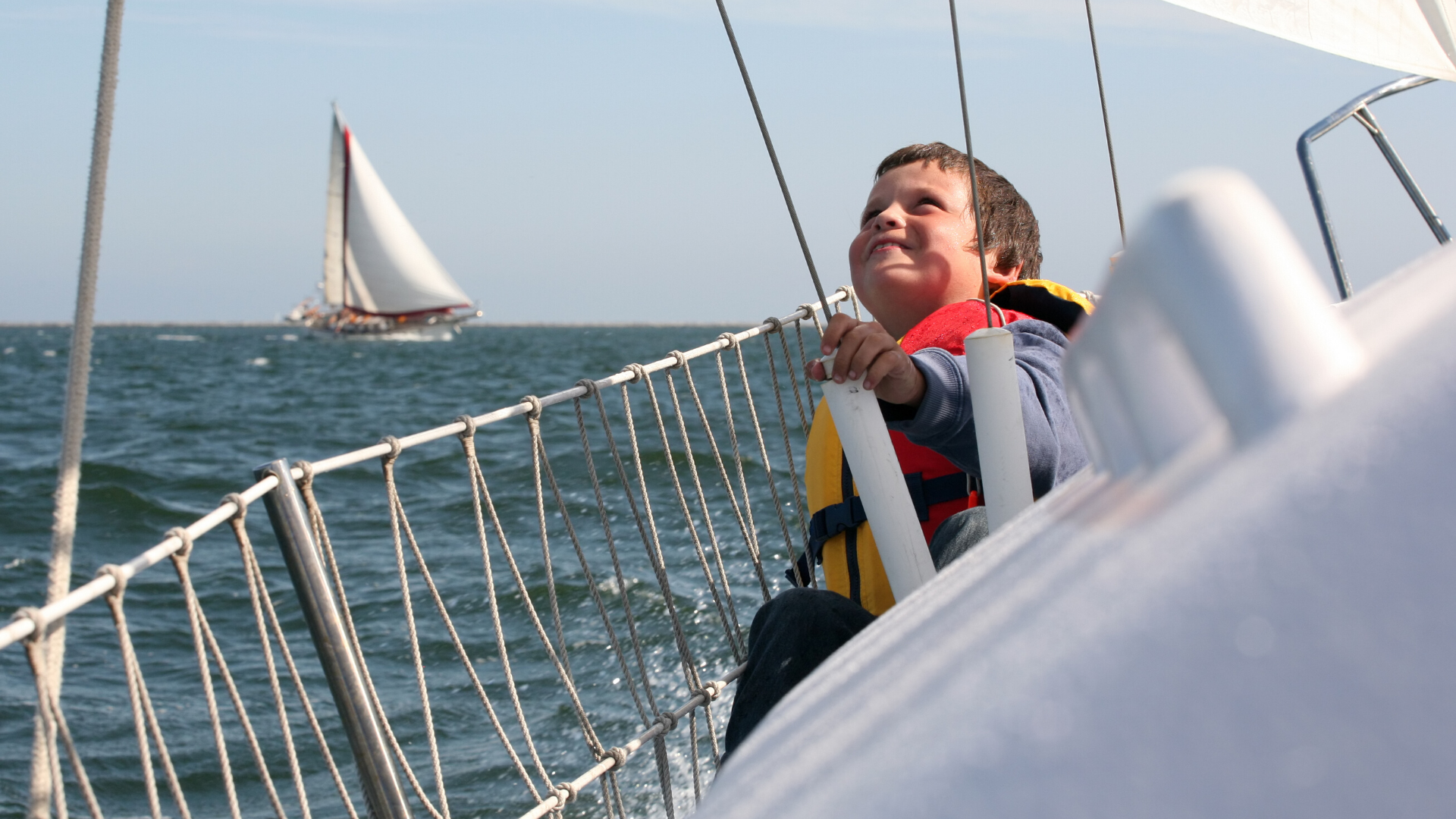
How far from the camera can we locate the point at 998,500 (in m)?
0.97

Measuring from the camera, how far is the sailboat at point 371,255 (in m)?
29.6

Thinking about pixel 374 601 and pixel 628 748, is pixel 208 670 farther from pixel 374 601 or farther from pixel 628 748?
pixel 374 601

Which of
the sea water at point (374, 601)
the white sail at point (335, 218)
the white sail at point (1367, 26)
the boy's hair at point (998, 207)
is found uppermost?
the white sail at point (335, 218)

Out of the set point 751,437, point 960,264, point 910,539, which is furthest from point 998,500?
point 751,437

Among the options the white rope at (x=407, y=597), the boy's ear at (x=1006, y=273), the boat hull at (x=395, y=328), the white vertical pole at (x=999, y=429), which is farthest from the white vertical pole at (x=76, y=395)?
the boat hull at (x=395, y=328)

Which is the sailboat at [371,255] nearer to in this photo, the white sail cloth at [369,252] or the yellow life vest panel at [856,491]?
the white sail cloth at [369,252]

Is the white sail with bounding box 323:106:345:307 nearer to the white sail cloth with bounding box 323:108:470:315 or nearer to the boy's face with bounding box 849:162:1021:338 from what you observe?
the white sail cloth with bounding box 323:108:470:315

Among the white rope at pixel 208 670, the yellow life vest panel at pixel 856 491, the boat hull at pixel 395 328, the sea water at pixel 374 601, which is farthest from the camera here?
the boat hull at pixel 395 328

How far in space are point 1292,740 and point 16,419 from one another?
12.8 metres

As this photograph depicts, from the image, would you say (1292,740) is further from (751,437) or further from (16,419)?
(16,419)

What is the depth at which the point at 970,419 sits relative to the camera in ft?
3.64

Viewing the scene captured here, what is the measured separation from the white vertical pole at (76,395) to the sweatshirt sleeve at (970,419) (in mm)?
665

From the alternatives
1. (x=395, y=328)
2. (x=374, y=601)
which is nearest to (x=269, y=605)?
(x=374, y=601)

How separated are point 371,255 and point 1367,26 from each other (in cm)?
3107
